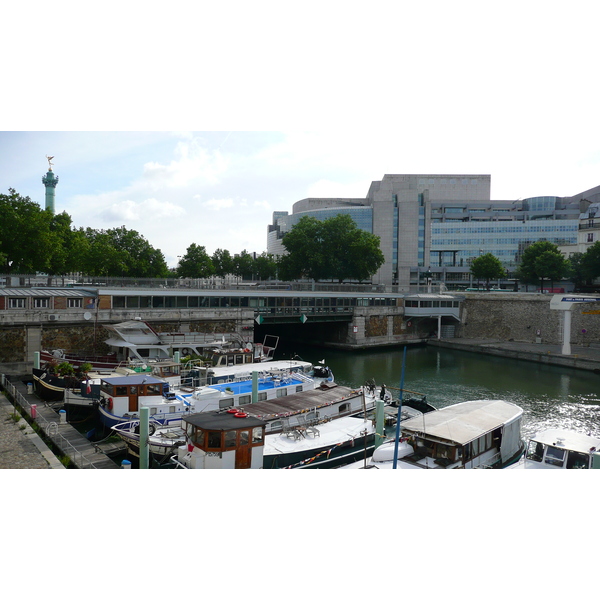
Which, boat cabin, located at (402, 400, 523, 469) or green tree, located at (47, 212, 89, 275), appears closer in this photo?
boat cabin, located at (402, 400, 523, 469)

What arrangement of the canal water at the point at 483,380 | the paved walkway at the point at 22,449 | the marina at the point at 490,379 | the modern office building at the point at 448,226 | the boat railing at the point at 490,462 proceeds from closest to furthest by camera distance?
the paved walkway at the point at 22,449 < the boat railing at the point at 490,462 < the marina at the point at 490,379 < the canal water at the point at 483,380 < the modern office building at the point at 448,226

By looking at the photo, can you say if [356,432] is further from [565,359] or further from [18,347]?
[565,359]

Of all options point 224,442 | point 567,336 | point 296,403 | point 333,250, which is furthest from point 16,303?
point 333,250

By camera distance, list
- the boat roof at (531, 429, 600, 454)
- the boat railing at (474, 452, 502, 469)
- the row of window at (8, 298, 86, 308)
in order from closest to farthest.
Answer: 1. the boat roof at (531, 429, 600, 454)
2. the boat railing at (474, 452, 502, 469)
3. the row of window at (8, 298, 86, 308)

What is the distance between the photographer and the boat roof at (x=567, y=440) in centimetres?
1324

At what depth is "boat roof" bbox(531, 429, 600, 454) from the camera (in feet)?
43.4

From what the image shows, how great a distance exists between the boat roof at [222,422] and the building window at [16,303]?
17578 mm

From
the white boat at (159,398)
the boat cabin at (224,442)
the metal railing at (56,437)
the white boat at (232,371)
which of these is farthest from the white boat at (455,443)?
the white boat at (232,371)

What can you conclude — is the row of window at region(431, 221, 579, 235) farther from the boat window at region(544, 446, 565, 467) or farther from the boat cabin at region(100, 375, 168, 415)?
the boat cabin at region(100, 375, 168, 415)

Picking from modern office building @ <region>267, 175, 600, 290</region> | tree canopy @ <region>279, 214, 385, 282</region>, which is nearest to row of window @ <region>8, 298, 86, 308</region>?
tree canopy @ <region>279, 214, 385, 282</region>

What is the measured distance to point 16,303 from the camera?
26.4 metres

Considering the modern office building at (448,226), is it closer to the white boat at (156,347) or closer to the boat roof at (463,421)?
the white boat at (156,347)

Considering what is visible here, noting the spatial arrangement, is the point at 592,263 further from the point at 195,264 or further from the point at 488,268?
the point at 195,264

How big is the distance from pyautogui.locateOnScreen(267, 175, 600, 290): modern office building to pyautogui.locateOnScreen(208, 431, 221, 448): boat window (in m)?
78.5
